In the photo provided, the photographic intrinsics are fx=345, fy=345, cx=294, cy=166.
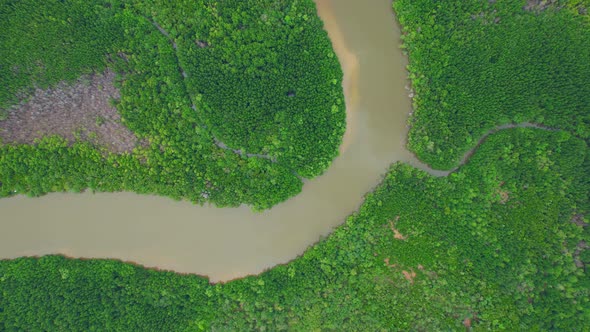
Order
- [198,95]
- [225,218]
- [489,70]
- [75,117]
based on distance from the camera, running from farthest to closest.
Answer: [225,218] → [75,117] → [489,70] → [198,95]

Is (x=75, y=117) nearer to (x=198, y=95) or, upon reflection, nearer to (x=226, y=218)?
(x=198, y=95)

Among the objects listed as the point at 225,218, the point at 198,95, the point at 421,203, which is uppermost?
the point at 421,203

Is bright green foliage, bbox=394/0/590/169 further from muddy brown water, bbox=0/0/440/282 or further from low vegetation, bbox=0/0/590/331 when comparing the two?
muddy brown water, bbox=0/0/440/282

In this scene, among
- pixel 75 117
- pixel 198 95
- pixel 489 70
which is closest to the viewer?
pixel 198 95

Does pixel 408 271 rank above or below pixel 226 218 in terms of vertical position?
above

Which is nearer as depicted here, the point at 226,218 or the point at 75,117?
the point at 75,117

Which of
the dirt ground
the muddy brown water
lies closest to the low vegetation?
the dirt ground

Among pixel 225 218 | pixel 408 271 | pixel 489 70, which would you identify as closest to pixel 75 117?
pixel 225 218
